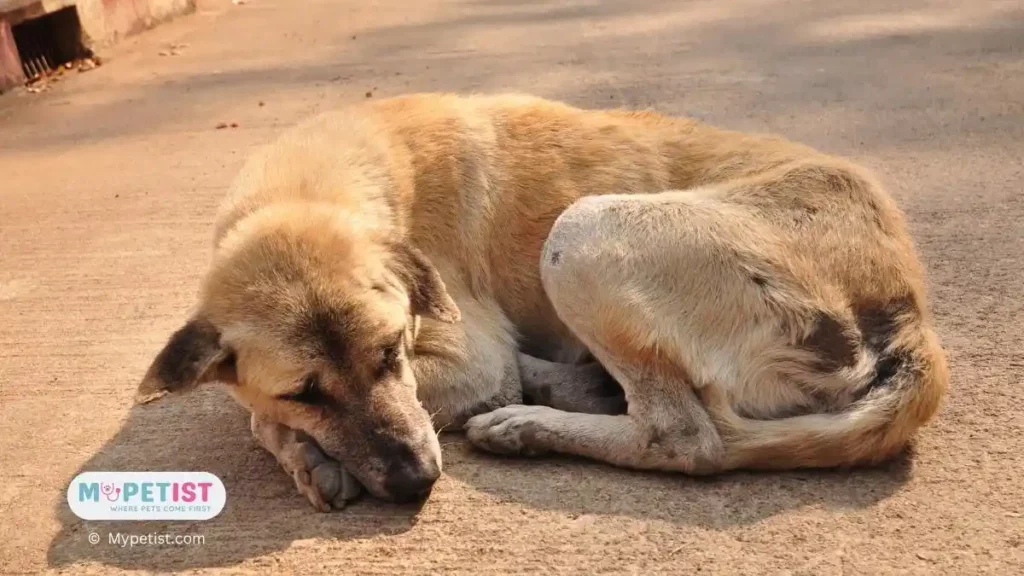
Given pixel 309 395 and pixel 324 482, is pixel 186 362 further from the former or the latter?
pixel 324 482

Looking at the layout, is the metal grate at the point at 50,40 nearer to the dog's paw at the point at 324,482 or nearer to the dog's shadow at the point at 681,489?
the dog's paw at the point at 324,482

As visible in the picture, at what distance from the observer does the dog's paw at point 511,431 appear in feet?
9.46

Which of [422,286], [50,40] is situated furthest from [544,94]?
[50,40]

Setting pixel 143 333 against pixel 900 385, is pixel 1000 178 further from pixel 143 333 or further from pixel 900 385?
pixel 143 333

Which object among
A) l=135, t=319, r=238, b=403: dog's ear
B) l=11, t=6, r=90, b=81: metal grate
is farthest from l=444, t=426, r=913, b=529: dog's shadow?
l=11, t=6, r=90, b=81: metal grate

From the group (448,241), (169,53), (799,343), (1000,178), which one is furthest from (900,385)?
(169,53)

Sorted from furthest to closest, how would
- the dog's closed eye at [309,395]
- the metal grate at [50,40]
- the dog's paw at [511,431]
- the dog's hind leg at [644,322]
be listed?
the metal grate at [50,40]
the dog's paw at [511,431]
the dog's hind leg at [644,322]
the dog's closed eye at [309,395]

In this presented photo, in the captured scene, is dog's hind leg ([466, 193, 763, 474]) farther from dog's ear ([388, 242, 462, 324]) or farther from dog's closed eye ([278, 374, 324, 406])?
dog's closed eye ([278, 374, 324, 406])

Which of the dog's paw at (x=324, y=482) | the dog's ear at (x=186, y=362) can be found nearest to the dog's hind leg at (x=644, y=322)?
the dog's paw at (x=324, y=482)

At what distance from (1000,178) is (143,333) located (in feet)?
15.3

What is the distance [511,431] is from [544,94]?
4607 millimetres

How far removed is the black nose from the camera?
2.56 metres

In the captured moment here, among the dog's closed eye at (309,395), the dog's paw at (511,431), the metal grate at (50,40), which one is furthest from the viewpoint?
the metal grate at (50,40)

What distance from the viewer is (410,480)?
2.56 m
